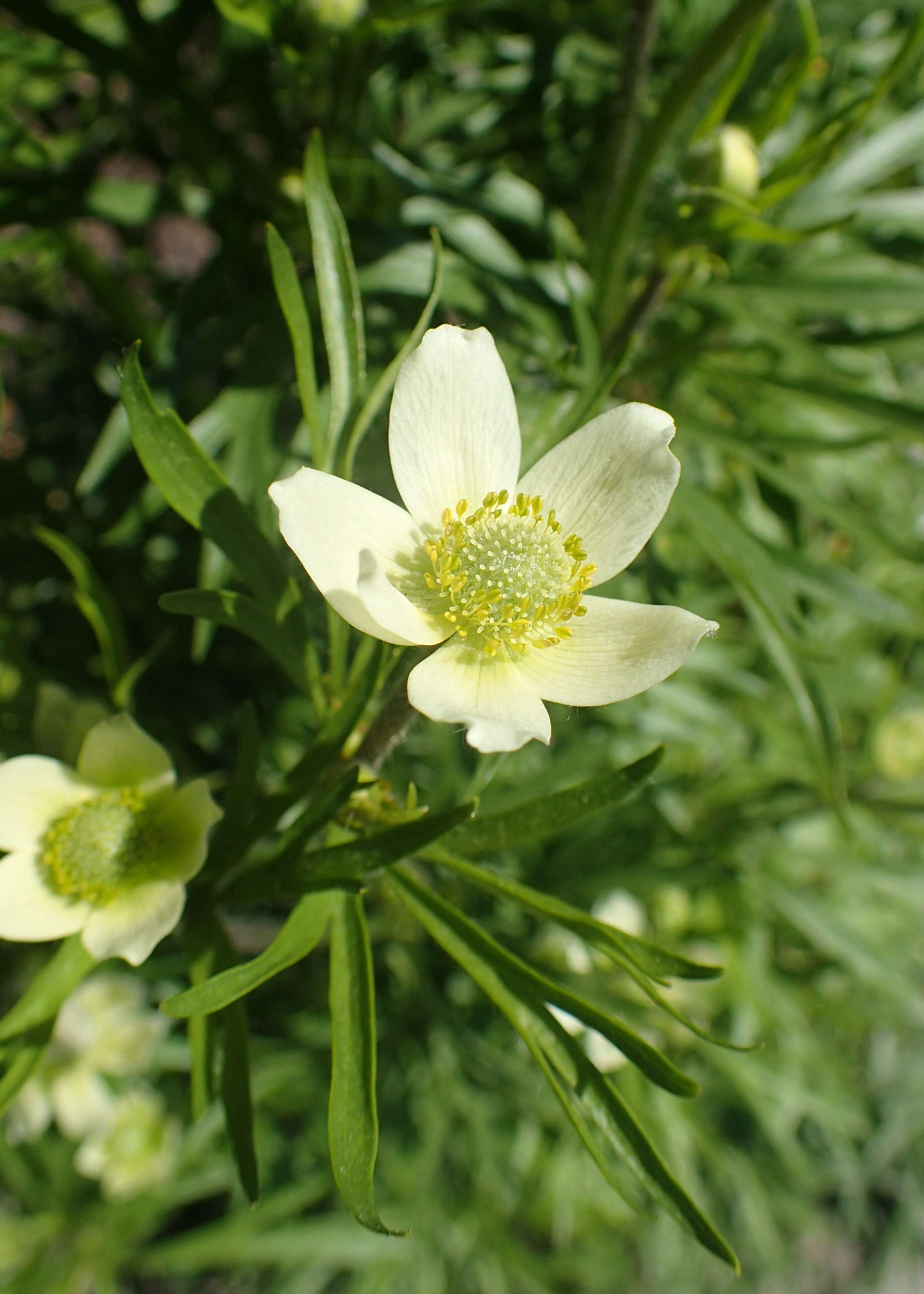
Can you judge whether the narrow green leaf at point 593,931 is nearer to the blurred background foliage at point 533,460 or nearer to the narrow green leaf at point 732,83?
the blurred background foliage at point 533,460

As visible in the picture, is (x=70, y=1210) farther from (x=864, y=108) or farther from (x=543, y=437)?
(x=864, y=108)

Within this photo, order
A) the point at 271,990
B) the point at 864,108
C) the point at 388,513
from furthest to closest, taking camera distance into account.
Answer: the point at 271,990 < the point at 864,108 < the point at 388,513

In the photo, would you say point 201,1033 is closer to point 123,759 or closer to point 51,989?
point 51,989

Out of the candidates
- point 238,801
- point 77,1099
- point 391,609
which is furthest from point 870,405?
point 77,1099

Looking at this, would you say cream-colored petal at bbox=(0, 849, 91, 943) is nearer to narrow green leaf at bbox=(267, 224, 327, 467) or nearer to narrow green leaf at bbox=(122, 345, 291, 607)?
narrow green leaf at bbox=(122, 345, 291, 607)

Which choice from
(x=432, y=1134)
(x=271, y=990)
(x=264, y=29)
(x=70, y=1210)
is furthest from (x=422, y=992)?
(x=264, y=29)

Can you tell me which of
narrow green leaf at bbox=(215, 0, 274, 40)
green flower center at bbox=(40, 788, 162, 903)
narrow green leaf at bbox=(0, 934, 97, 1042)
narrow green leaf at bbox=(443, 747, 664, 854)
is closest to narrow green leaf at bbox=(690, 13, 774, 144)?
narrow green leaf at bbox=(215, 0, 274, 40)
